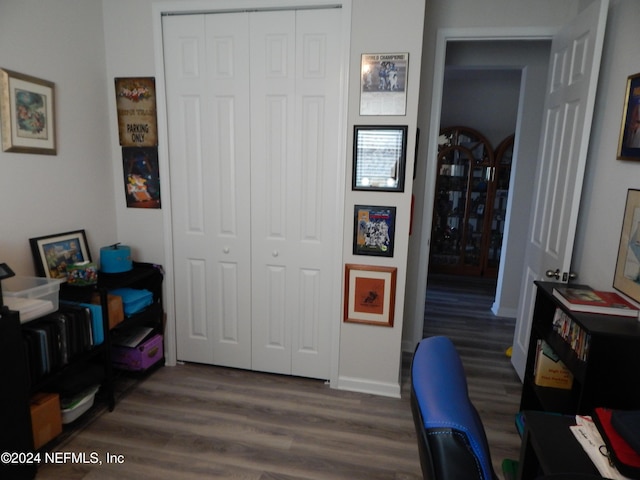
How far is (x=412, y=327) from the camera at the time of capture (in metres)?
3.16

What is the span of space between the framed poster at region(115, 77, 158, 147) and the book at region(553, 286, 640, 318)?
2502 mm

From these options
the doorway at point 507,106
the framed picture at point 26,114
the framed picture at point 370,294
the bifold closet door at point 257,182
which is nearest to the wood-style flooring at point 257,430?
the bifold closet door at point 257,182

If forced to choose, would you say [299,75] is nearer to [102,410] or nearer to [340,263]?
[340,263]

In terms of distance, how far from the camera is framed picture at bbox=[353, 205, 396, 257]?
2.36 meters

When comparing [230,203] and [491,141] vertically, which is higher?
[491,141]

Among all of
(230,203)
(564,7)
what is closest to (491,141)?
(564,7)

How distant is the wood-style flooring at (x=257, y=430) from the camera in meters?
1.91

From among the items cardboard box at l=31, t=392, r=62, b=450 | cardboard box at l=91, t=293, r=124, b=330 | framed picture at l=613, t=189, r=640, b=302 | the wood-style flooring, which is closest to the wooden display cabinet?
the wood-style flooring

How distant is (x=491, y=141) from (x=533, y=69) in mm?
1566

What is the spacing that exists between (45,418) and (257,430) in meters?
1.03

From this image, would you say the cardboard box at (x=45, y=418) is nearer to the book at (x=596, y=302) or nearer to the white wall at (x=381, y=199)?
the white wall at (x=381, y=199)

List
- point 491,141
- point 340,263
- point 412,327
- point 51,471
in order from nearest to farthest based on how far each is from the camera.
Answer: point 51,471 → point 340,263 → point 412,327 → point 491,141

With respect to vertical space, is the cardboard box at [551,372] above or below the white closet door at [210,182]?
below

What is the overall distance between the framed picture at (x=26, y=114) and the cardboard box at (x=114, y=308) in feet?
2.83
